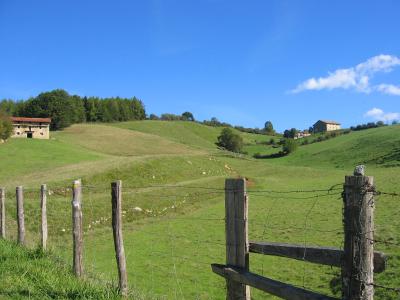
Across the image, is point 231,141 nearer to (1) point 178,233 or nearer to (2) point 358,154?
(2) point 358,154

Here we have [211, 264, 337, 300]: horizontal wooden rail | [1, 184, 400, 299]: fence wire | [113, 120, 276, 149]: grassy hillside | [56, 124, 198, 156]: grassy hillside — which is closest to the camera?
[211, 264, 337, 300]: horizontal wooden rail

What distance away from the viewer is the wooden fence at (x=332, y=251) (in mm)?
4195

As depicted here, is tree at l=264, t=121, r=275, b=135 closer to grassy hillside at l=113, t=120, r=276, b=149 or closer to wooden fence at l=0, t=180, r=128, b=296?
grassy hillside at l=113, t=120, r=276, b=149

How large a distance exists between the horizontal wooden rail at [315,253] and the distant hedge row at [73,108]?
9728 cm

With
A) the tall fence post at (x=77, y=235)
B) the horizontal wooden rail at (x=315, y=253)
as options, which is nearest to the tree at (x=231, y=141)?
the tall fence post at (x=77, y=235)

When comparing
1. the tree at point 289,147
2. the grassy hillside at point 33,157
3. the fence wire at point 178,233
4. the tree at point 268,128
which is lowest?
the fence wire at point 178,233

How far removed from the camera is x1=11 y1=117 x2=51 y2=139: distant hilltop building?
9606cm

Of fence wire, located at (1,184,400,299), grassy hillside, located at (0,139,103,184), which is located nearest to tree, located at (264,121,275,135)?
grassy hillside, located at (0,139,103,184)

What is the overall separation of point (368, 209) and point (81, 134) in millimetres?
104821

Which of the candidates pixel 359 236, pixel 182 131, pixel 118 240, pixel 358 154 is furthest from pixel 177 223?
pixel 182 131

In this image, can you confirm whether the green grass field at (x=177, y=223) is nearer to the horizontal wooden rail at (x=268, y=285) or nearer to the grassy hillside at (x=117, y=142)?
the horizontal wooden rail at (x=268, y=285)

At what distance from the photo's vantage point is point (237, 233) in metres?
6.22

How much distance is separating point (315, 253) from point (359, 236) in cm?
92

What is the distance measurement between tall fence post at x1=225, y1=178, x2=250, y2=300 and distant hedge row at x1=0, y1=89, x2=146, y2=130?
316 feet
